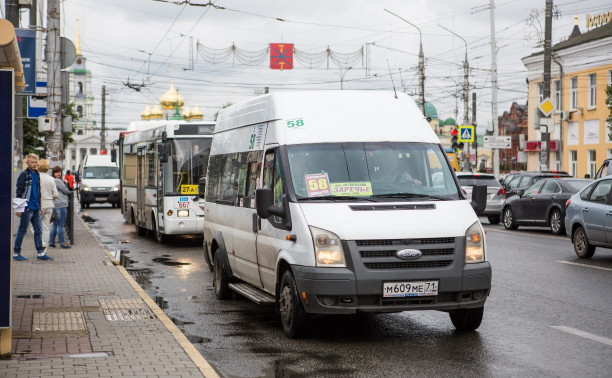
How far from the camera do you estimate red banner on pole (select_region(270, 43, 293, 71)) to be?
31.0 metres

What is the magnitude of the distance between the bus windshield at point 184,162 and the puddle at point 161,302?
321 inches

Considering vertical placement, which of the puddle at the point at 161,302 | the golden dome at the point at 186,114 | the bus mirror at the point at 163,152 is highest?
the golden dome at the point at 186,114

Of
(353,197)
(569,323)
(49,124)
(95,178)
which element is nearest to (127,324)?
(353,197)

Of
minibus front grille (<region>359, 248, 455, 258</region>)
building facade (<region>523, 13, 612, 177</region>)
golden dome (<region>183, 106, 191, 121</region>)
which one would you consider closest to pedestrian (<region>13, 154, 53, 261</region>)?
A: minibus front grille (<region>359, 248, 455, 258</region>)

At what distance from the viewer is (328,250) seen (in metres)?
7.73

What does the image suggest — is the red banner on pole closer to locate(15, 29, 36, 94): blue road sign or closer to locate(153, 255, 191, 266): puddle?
locate(15, 29, 36, 94): blue road sign

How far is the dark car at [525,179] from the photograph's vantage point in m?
27.0

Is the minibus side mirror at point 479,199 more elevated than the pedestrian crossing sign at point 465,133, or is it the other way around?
the pedestrian crossing sign at point 465,133

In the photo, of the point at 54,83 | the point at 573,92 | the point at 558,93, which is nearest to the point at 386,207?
the point at 54,83

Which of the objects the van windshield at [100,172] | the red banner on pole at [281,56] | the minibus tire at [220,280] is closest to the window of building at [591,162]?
the red banner on pole at [281,56]

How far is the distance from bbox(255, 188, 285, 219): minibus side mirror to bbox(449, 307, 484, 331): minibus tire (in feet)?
6.62

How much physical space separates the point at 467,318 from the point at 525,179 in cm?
2093

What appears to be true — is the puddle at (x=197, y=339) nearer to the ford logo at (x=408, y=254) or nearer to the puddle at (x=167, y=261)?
the ford logo at (x=408, y=254)

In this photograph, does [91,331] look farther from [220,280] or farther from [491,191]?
[491,191]
